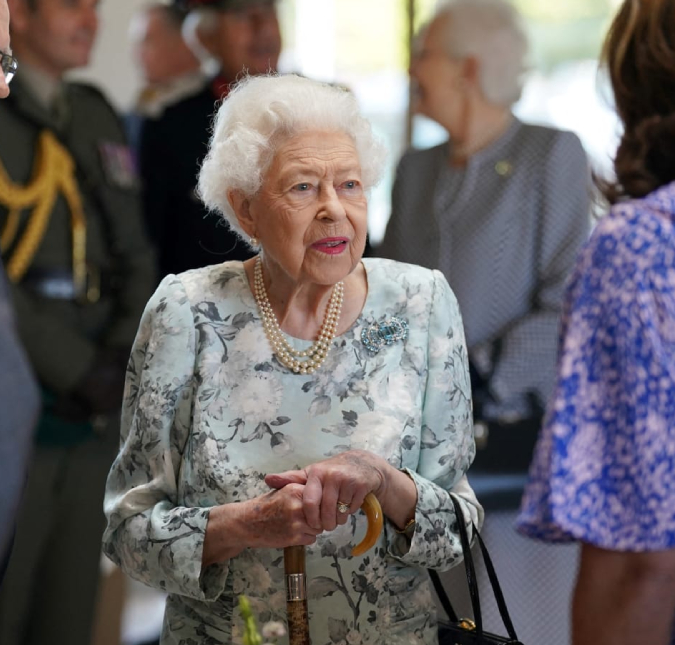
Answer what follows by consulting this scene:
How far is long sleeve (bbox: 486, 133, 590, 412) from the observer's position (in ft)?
9.07

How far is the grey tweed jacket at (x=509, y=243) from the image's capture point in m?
2.76

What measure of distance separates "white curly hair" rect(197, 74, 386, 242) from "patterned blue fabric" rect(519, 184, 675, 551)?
445 millimetres

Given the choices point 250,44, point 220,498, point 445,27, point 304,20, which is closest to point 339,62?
point 304,20

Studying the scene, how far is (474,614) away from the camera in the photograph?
1.62 metres

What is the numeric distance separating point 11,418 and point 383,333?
2.04ft

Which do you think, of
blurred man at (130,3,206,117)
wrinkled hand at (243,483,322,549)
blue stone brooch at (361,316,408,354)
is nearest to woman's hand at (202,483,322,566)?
wrinkled hand at (243,483,322,549)

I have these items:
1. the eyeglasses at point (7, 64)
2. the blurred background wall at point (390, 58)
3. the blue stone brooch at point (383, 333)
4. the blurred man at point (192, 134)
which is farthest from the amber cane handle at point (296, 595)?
the blurred background wall at point (390, 58)

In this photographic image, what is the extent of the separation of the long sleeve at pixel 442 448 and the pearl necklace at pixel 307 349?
154mm

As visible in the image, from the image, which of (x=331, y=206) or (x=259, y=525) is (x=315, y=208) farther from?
(x=259, y=525)

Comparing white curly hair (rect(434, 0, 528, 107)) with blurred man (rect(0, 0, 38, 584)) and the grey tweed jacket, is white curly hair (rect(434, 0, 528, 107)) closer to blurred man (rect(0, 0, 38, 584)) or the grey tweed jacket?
the grey tweed jacket

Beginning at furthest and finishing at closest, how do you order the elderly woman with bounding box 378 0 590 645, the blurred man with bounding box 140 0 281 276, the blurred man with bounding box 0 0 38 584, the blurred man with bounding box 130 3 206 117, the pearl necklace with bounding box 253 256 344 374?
1. the blurred man with bounding box 130 3 206 117
2. the blurred man with bounding box 140 0 281 276
3. the elderly woman with bounding box 378 0 590 645
4. the pearl necklace with bounding box 253 256 344 374
5. the blurred man with bounding box 0 0 38 584

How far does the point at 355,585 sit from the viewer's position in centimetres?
167

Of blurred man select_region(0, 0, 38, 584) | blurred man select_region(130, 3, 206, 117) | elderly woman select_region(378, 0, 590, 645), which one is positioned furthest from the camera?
blurred man select_region(130, 3, 206, 117)

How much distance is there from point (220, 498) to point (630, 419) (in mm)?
615
